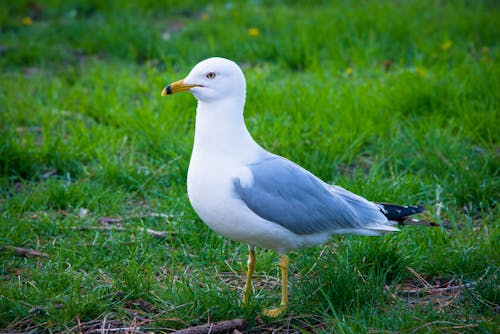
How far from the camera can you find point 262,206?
333 cm

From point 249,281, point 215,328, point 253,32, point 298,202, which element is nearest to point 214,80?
point 298,202

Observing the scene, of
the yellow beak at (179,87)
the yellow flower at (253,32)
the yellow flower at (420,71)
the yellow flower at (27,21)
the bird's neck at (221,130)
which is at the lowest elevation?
the yellow flower at (27,21)

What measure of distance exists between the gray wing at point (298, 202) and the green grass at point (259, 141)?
27 cm

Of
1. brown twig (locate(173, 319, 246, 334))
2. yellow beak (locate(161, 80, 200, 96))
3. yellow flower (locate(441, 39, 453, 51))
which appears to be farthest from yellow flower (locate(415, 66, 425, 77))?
brown twig (locate(173, 319, 246, 334))

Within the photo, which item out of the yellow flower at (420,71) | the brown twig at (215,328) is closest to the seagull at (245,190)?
the brown twig at (215,328)

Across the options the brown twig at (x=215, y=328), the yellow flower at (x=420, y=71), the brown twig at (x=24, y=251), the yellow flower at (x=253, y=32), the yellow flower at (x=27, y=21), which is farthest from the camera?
the yellow flower at (x=27, y=21)

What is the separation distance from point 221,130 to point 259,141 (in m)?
1.86

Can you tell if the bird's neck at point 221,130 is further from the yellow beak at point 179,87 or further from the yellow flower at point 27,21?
the yellow flower at point 27,21

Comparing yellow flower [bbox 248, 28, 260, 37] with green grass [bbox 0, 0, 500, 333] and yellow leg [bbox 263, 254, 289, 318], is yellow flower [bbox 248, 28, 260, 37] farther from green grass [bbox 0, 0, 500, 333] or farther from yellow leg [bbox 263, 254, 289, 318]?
yellow leg [bbox 263, 254, 289, 318]

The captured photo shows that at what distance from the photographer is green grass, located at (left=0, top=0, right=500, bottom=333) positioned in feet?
11.3

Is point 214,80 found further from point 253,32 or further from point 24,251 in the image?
point 253,32

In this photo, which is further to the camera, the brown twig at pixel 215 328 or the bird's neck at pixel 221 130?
the bird's neck at pixel 221 130

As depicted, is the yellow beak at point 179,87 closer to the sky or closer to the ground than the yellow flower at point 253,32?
closer to the sky

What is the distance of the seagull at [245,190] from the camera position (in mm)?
3307
